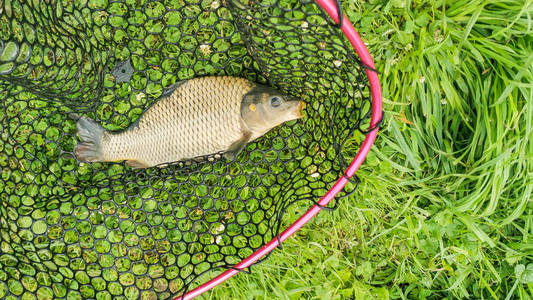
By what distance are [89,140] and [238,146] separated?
2.07 ft

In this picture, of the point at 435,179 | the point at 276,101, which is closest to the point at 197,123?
the point at 276,101

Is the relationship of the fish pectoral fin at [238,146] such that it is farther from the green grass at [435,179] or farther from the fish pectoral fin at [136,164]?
the green grass at [435,179]

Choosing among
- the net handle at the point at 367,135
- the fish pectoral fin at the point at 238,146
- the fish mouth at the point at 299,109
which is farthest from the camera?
the fish pectoral fin at the point at 238,146

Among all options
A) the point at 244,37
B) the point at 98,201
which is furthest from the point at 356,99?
the point at 98,201

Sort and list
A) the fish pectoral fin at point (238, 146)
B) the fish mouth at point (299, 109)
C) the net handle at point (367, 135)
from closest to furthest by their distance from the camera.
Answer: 1. the net handle at point (367, 135)
2. the fish mouth at point (299, 109)
3. the fish pectoral fin at point (238, 146)

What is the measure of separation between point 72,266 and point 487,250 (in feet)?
6.12

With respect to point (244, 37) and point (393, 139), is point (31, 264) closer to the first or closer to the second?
point (244, 37)

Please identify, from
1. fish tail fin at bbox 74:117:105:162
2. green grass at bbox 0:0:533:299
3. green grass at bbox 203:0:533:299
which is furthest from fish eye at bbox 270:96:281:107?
fish tail fin at bbox 74:117:105:162

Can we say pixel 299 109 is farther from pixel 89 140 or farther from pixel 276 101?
pixel 89 140

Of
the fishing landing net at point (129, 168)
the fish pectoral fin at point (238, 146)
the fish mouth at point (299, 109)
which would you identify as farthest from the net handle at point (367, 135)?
the fish pectoral fin at point (238, 146)

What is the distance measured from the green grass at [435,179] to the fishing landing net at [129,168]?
0.14m

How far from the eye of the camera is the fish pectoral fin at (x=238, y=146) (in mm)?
1613

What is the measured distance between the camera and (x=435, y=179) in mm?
1744

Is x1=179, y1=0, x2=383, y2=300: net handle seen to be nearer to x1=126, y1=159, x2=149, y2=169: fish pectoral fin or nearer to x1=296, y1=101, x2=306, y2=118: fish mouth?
x1=296, y1=101, x2=306, y2=118: fish mouth
